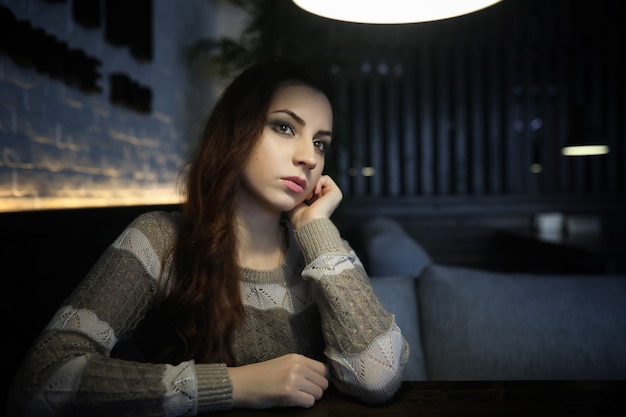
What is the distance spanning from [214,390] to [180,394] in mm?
59

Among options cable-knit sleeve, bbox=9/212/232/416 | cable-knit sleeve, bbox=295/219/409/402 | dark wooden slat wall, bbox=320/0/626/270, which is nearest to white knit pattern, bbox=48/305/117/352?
cable-knit sleeve, bbox=9/212/232/416

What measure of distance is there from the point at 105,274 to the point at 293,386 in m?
0.43

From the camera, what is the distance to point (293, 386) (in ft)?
3.00

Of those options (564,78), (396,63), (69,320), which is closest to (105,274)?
(69,320)

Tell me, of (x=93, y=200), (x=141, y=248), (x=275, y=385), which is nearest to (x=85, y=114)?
(x=93, y=200)

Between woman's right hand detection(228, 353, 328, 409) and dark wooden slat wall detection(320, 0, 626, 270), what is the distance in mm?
3635

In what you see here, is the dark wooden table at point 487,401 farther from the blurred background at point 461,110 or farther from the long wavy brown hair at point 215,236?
the blurred background at point 461,110

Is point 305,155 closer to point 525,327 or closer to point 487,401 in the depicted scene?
point 487,401

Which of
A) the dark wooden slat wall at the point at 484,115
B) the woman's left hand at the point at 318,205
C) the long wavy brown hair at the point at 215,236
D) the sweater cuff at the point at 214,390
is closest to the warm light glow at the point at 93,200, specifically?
the long wavy brown hair at the point at 215,236

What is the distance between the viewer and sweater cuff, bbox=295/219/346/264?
114 cm

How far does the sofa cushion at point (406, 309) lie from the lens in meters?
1.63

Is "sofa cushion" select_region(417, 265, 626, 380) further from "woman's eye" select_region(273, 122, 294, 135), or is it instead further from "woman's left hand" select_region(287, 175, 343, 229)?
"woman's eye" select_region(273, 122, 294, 135)

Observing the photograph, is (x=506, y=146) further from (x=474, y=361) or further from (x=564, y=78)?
(x=474, y=361)

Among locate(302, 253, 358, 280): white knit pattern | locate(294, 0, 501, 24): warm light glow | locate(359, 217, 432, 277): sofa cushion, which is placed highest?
locate(294, 0, 501, 24): warm light glow
